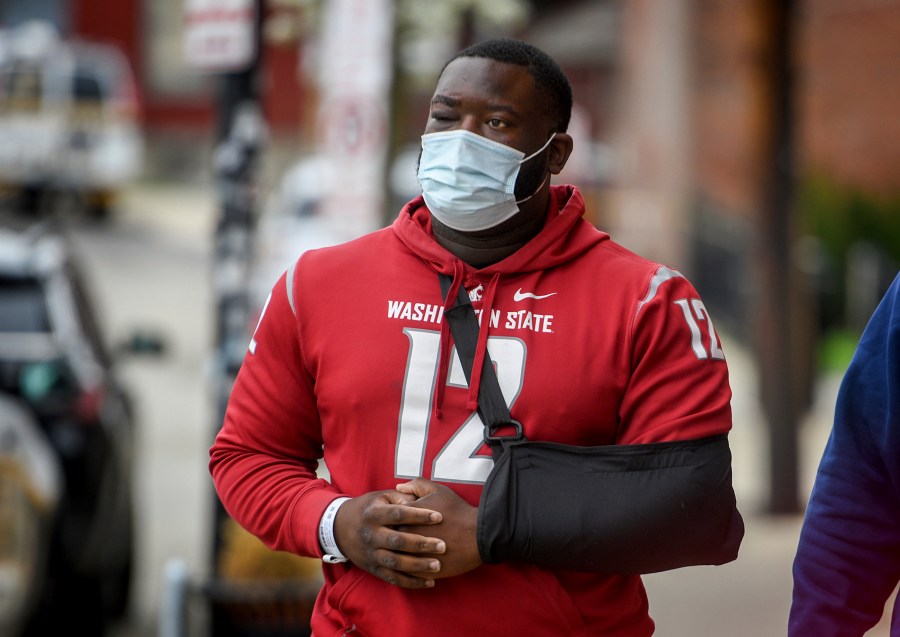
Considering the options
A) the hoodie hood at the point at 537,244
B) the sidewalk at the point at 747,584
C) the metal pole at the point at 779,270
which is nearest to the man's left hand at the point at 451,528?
the hoodie hood at the point at 537,244

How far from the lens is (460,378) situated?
262 cm

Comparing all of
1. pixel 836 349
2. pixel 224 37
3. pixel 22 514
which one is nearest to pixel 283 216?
pixel 836 349

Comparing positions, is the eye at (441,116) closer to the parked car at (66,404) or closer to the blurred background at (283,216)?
the blurred background at (283,216)

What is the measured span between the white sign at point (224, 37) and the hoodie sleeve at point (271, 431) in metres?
3.87

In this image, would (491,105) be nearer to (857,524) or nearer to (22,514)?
(857,524)

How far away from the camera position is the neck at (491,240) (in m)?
2.76

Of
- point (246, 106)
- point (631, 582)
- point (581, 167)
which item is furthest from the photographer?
point (581, 167)

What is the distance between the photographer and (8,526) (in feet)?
18.7

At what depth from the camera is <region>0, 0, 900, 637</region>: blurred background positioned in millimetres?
6199

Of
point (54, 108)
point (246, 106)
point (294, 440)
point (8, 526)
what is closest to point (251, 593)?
point (8, 526)

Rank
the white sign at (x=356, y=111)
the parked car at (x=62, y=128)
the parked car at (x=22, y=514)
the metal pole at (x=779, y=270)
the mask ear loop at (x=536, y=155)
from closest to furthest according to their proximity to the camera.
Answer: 1. the mask ear loop at (x=536, y=155)
2. the parked car at (x=22, y=514)
3. the white sign at (x=356, y=111)
4. the metal pole at (x=779, y=270)
5. the parked car at (x=62, y=128)

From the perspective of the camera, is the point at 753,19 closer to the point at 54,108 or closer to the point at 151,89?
the point at 54,108

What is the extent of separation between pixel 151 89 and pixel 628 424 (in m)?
26.8

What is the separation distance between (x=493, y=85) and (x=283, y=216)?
14.2 metres
